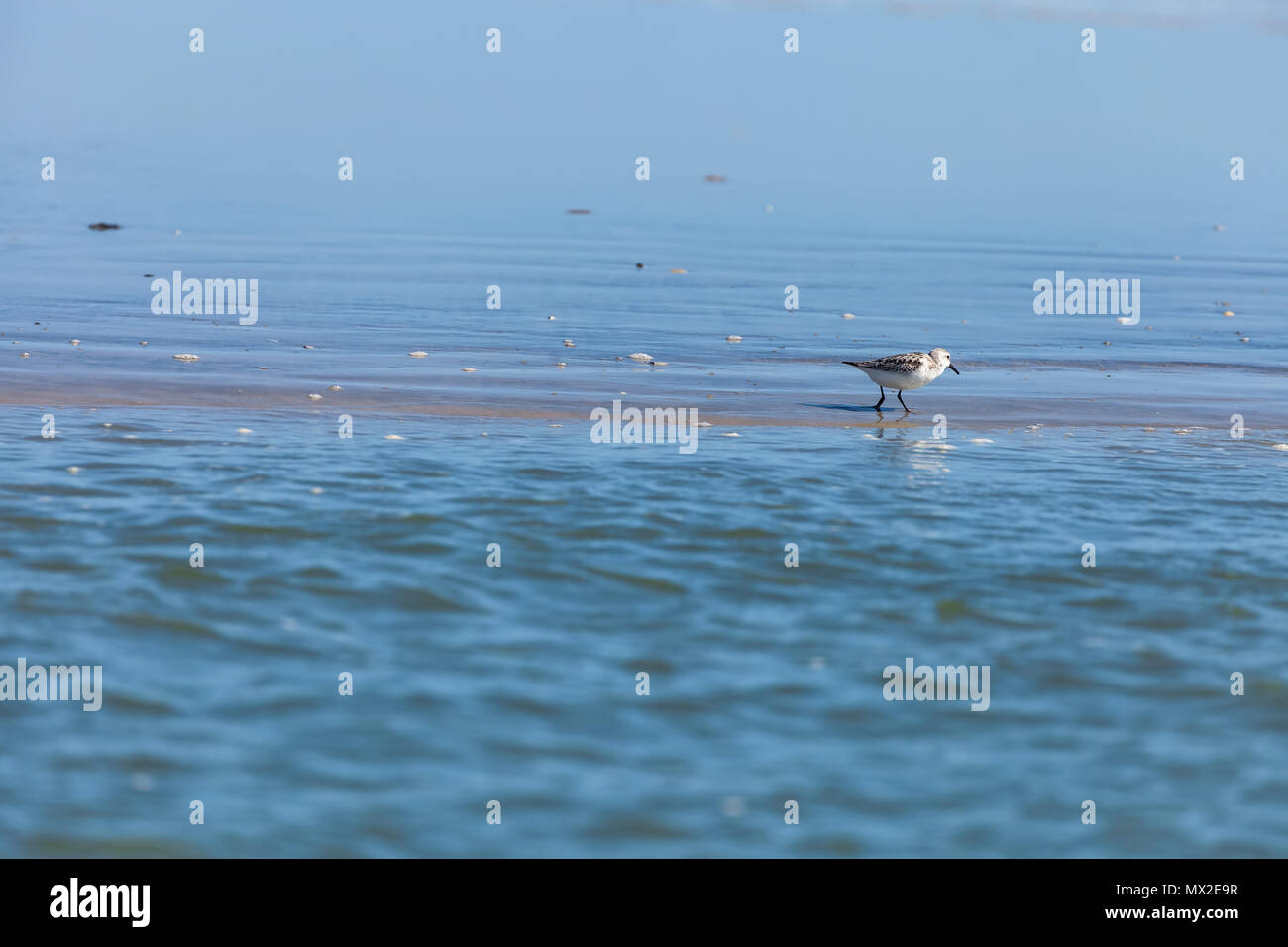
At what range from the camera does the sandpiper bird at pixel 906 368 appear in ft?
46.2

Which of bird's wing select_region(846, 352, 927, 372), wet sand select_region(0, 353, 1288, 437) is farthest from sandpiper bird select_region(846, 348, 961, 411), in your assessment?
wet sand select_region(0, 353, 1288, 437)

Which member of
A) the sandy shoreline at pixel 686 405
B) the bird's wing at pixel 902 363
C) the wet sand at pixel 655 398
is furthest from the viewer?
the bird's wing at pixel 902 363

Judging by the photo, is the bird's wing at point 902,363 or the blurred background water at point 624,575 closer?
the blurred background water at point 624,575

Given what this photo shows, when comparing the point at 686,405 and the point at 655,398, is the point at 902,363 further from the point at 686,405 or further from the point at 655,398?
the point at 655,398

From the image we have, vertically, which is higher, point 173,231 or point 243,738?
point 173,231

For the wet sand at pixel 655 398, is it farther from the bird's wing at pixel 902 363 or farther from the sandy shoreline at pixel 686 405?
the bird's wing at pixel 902 363

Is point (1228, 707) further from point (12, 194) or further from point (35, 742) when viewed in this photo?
point (12, 194)

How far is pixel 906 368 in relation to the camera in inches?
554

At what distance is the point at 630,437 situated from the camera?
12.9 meters

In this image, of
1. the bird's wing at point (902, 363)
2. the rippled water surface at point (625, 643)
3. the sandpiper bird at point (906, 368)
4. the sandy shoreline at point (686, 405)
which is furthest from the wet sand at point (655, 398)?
the rippled water surface at point (625, 643)

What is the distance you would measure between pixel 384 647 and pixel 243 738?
1.32 meters

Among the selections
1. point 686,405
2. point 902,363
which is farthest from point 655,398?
point 902,363

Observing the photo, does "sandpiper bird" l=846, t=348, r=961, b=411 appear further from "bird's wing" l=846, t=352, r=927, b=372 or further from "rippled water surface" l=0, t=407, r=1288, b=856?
"rippled water surface" l=0, t=407, r=1288, b=856
